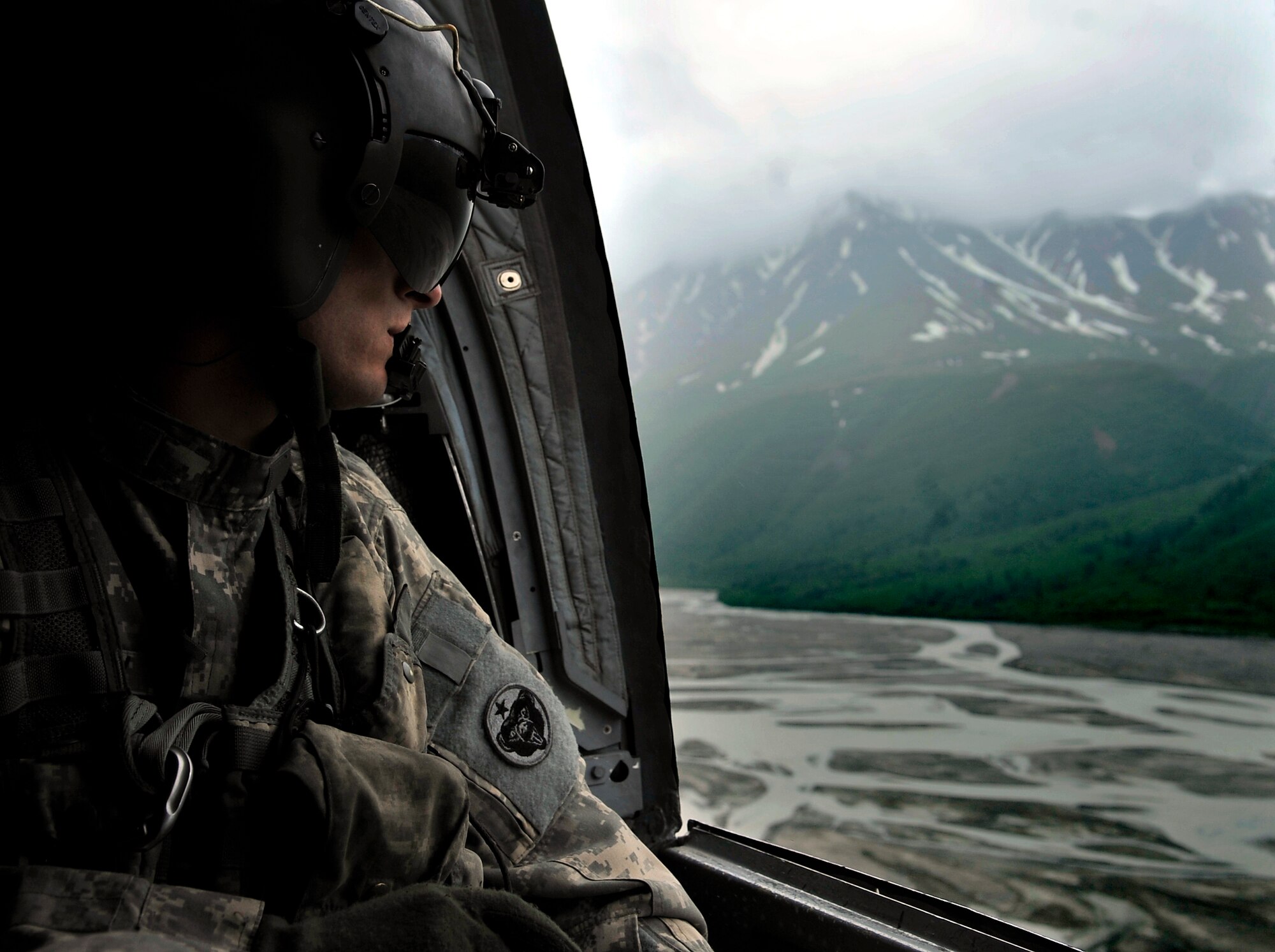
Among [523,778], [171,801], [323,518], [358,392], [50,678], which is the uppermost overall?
[358,392]

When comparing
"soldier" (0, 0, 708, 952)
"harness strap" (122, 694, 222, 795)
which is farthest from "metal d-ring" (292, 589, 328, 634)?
"harness strap" (122, 694, 222, 795)

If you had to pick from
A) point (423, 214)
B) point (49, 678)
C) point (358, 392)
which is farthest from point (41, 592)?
point (423, 214)

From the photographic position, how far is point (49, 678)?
2.46ft

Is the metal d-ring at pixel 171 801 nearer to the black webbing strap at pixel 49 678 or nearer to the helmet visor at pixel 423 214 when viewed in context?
the black webbing strap at pixel 49 678

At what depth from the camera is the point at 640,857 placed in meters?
1.10

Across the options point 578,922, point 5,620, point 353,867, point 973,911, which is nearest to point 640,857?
point 578,922

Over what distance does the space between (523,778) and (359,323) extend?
58cm

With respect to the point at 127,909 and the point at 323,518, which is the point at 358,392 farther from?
the point at 127,909

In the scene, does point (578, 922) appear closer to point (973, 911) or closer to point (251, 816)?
point (251, 816)

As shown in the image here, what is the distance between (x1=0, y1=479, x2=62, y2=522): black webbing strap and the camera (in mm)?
773

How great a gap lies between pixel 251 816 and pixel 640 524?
1.12m

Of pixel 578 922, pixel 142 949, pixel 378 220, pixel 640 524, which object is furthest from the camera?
pixel 640 524

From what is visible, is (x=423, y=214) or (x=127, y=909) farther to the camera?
(x=423, y=214)

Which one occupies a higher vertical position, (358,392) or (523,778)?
(358,392)
